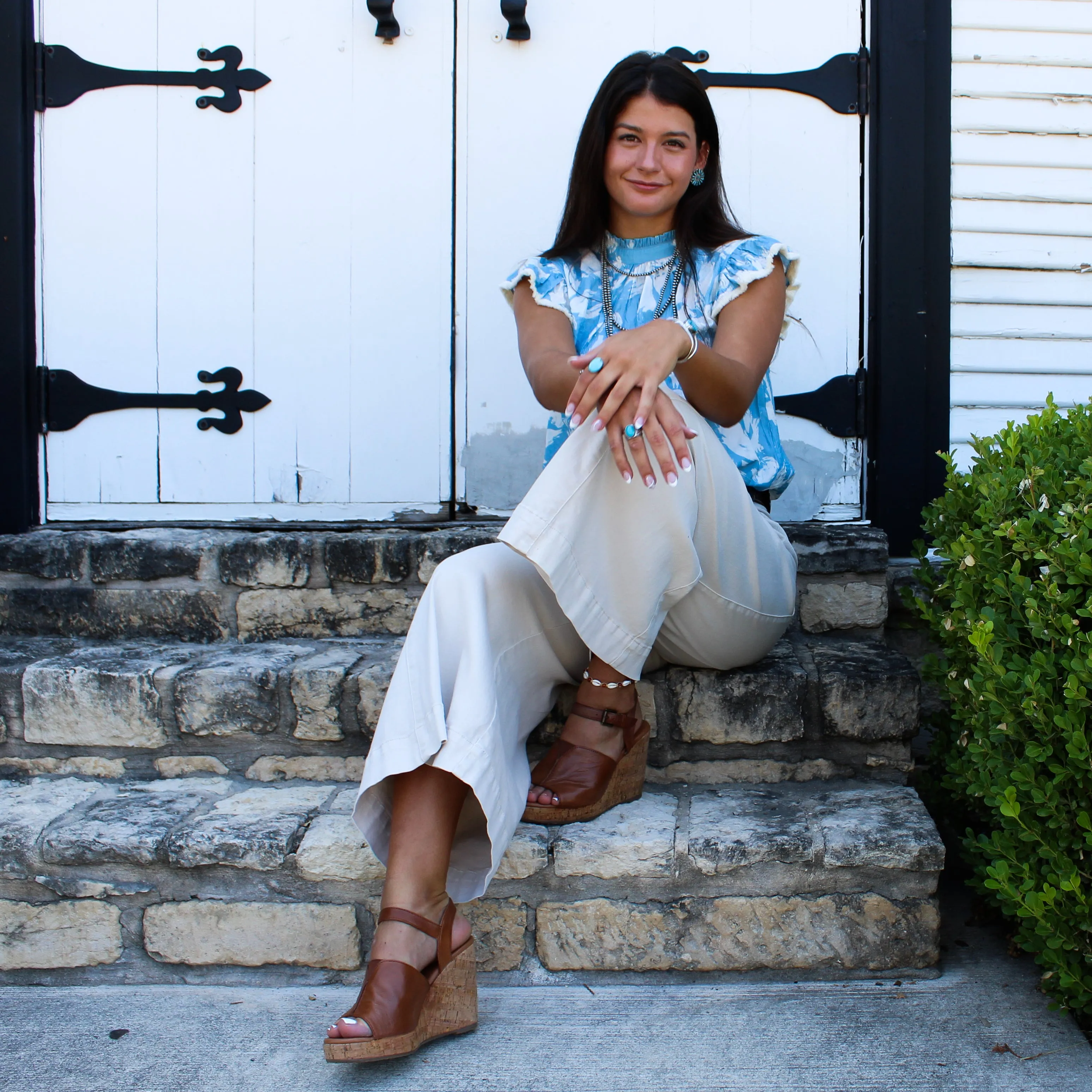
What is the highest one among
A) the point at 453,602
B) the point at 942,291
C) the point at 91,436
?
the point at 942,291

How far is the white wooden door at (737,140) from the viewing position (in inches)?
97.6

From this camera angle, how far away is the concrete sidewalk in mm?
1253

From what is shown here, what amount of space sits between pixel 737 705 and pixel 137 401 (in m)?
1.75

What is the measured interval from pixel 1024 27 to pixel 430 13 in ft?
4.96

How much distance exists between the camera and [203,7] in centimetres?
250

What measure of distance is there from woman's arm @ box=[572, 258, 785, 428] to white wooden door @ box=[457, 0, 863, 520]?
0.72 metres

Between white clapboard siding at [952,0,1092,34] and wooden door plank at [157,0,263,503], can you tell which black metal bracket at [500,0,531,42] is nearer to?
wooden door plank at [157,0,263,503]

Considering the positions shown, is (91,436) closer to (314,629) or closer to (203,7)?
(314,629)

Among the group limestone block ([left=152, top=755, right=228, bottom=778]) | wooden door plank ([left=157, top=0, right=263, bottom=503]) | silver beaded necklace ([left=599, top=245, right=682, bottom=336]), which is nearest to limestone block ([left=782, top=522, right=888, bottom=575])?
silver beaded necklace ([left=599, top=245, right=682, bottom=336])

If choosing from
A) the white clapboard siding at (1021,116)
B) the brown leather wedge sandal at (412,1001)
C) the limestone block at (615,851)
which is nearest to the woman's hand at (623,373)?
→ the limestone block at (615,851)

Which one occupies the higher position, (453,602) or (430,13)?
(430,13)

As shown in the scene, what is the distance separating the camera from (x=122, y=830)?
5.24 ft

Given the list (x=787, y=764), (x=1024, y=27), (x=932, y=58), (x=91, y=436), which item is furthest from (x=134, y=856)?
(x=1024, y=27)

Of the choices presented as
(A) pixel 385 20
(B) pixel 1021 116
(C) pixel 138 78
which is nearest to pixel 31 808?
(C) pixel 138 78
